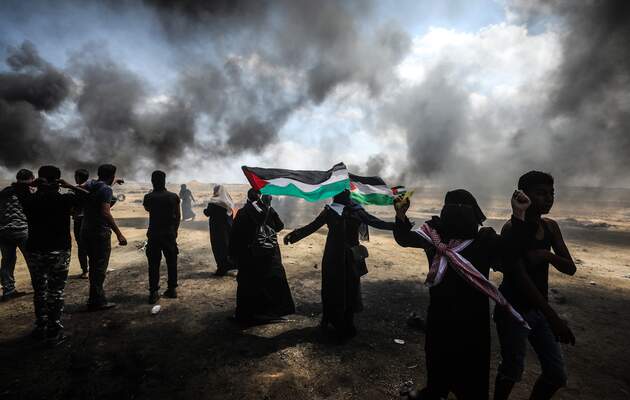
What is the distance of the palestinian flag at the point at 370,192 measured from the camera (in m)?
4.87

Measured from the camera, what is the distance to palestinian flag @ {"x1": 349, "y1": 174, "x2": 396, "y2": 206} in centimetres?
487

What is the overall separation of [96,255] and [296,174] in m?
3.24

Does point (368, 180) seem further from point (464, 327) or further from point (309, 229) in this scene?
point (464, 327)

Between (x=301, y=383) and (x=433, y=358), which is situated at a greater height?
(x=433, y=358)

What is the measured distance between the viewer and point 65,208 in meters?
3.70

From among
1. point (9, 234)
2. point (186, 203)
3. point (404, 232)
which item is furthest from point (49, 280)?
point (186, 203)

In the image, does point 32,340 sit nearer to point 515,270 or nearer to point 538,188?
point 515,270

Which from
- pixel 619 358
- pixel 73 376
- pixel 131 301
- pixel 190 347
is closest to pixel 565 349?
pixel 619 358

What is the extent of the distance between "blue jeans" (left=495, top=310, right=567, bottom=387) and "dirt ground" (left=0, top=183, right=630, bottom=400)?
0.87 m

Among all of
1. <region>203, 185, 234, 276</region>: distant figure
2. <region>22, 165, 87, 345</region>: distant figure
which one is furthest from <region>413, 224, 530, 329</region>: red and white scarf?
<region>203, 185, 234, 276</region>: distant figure

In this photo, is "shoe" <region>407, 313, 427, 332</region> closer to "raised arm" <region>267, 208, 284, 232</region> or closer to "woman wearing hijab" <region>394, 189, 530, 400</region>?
"woman wearing hijab" <region>394, 189, 530, 400</region>

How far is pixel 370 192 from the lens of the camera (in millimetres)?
4934

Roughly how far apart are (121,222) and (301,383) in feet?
51.6

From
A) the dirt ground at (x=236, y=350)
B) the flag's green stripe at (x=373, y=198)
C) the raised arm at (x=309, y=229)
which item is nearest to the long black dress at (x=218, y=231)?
the dirt ground at (x=236, y=350)
